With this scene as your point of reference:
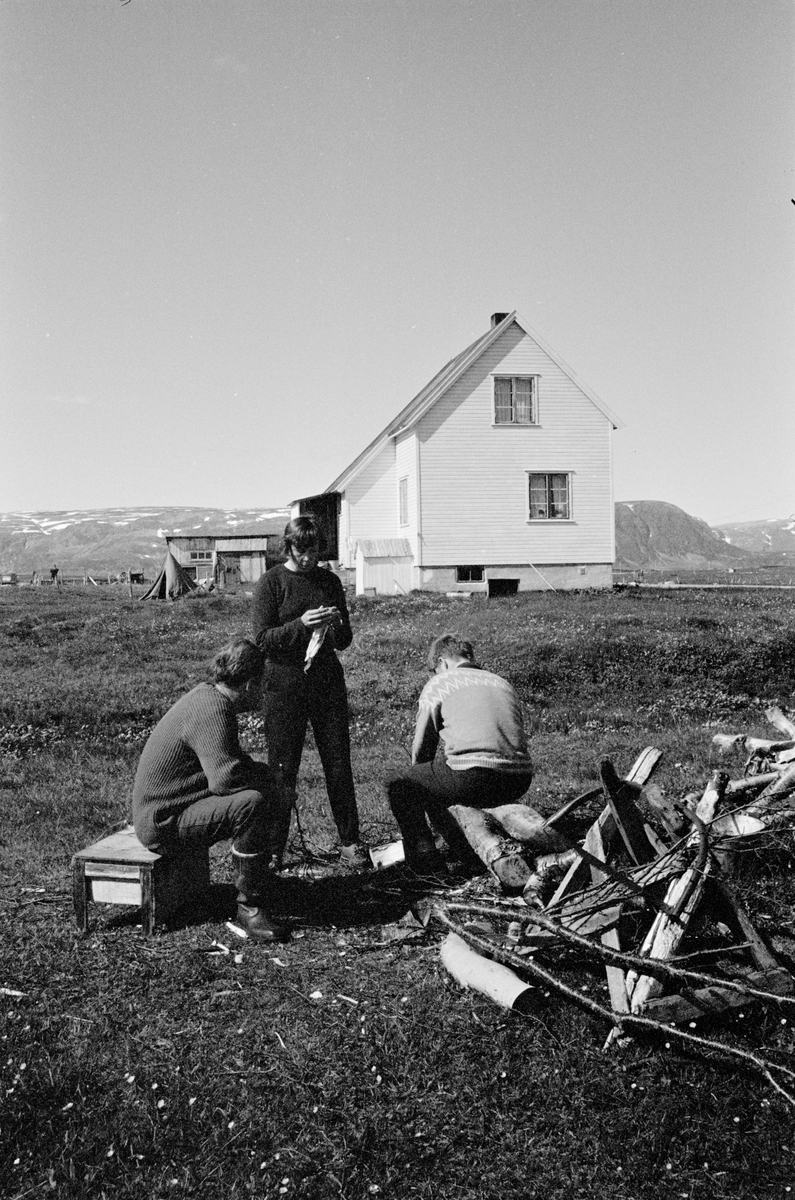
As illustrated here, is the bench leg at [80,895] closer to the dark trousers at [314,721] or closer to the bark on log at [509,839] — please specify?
the dark trousers at [314,721]

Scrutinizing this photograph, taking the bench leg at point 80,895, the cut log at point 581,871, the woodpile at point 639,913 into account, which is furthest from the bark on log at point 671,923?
the bench leg at point 80,895

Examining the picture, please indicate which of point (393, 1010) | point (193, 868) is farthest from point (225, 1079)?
point (193, 868)

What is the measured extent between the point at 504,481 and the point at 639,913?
74.9 ft

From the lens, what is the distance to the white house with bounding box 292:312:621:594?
2653 cm

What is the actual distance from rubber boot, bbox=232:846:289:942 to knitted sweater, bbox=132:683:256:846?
40cm

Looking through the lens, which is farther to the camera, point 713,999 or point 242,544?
point 242,544

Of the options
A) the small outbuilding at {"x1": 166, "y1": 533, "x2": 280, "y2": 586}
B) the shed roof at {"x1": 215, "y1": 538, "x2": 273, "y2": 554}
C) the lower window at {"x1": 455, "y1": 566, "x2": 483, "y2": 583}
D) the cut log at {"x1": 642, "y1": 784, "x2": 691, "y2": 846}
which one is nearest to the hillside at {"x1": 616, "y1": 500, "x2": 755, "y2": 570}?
the shed roof at {"x1": 215, "y1": 538, "x2": 273, "y2": 554}

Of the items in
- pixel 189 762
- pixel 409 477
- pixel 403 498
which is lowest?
pixel 189 762

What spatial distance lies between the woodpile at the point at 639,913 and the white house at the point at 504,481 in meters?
21.2

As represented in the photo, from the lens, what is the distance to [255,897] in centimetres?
526

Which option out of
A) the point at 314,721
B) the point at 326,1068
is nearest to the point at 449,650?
the point at 314,721

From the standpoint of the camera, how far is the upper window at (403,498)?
93.0ft

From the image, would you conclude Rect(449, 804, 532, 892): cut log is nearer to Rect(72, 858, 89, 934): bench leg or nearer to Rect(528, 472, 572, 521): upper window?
Rect(72, 858, 89, 934): bench leg

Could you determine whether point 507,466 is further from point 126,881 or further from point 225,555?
point 225,555
